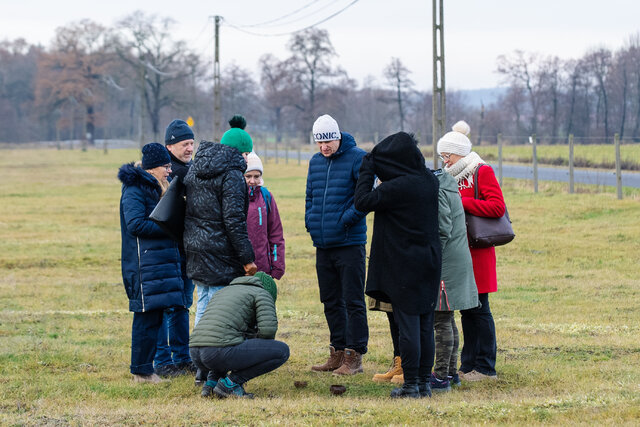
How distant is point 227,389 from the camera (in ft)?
18.7

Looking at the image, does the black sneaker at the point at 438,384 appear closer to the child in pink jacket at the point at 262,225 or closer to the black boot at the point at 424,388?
the black boot at the point at 424,388

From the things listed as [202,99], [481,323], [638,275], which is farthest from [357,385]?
[202,99]

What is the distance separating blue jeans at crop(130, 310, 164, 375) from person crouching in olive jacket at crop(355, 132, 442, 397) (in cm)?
174

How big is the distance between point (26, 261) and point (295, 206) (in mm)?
10319

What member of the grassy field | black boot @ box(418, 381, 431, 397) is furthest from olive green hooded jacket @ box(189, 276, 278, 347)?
black boot @ box(418, 381, 431, 397)

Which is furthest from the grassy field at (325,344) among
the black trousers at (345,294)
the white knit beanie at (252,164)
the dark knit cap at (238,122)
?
the dark knit cap at (238,122)

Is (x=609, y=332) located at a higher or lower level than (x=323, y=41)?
lower

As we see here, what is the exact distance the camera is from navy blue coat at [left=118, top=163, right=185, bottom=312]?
6121 mm

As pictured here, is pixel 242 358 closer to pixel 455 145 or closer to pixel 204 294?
pixel 204 294

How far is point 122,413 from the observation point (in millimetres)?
5320

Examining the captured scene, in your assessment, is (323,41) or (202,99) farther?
(202,99)

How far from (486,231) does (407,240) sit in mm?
788

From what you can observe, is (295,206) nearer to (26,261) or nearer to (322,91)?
(26,261)

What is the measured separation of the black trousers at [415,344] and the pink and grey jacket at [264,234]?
4.13 ft
